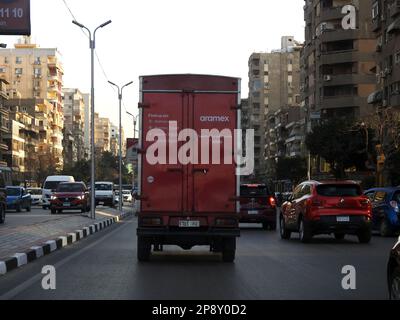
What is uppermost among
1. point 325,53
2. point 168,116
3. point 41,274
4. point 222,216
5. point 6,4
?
point 325,53

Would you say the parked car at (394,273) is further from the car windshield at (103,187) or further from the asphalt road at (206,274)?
the car windshield at (103,187)

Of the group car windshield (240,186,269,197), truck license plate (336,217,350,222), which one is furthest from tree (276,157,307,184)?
truck license plate (336,217,350,222)

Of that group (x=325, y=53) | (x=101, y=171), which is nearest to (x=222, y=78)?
(x=325, y=53)

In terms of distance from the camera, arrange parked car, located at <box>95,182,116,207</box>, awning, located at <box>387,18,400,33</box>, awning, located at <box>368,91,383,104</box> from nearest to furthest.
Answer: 1. awning, located at <box>387,18,400,33</box>
2. parked car, located at <box>95,182,116,207</box>
3. awning, located at <box>368,91,383,104</box>

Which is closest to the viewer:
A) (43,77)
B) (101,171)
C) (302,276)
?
(302,276)

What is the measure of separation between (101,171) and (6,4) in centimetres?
11653

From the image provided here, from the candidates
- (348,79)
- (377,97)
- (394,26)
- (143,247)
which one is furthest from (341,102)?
(143,247)

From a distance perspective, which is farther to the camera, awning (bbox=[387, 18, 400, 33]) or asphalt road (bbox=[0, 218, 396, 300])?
awning (bbox=[387, 18, 400, 33])

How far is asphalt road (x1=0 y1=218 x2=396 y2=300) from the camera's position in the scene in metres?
9.48

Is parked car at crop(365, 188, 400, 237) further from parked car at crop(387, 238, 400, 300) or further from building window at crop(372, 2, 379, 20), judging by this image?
building window at crop(372, 2, 379, 20)

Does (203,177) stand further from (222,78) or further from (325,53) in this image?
(325,53)

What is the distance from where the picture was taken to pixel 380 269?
41.0 feet

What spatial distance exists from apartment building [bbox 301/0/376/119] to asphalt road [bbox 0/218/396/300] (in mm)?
65719

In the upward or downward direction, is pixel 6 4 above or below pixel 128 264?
above
